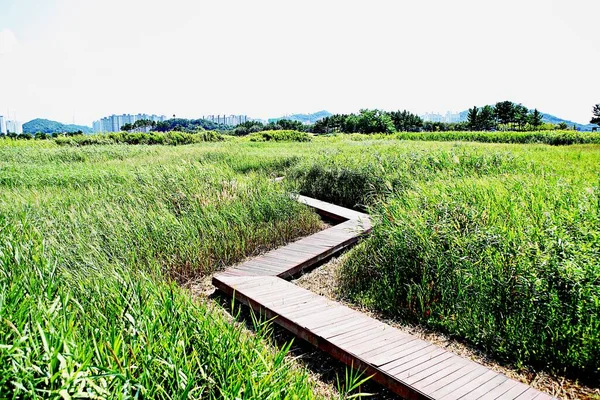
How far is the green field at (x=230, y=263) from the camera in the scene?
1923 mm

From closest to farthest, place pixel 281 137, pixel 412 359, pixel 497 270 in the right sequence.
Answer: pixel 412 359
pixel 497 270
pixel 281 137

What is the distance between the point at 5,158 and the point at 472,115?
67207 mm

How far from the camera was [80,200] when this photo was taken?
6277 millimetres

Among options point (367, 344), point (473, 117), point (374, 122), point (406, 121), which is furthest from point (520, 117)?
point (367, 344)

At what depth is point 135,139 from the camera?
25.7 meters

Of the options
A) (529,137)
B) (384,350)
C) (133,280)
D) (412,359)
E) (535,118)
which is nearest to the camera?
(412,359)

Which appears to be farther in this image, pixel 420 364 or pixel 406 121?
pixel 406 121

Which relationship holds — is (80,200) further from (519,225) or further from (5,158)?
(5,158)

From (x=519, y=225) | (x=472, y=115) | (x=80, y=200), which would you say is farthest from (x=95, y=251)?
(x=472, y=115)

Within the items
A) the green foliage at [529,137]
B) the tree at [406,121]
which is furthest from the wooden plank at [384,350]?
the tree at [406,121]

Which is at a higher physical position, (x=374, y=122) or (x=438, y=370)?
(x=374, y=122)

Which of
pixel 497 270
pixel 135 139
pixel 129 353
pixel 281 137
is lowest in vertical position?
pixel 497 270

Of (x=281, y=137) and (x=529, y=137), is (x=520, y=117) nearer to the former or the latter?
(x=529, y=137)

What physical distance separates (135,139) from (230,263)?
22.6 m
